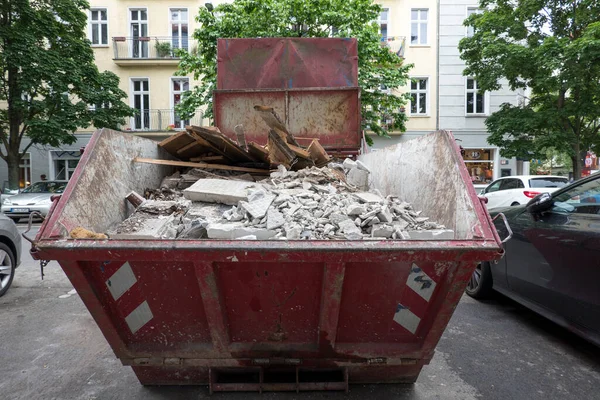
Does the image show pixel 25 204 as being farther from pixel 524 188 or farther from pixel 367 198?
pixel 524 188

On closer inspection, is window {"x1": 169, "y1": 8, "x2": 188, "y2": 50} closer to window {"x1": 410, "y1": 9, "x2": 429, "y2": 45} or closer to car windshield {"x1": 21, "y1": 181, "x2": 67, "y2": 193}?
car windshield {"x1": 21, "y1": 181, "x2": 67, "y2": 193}

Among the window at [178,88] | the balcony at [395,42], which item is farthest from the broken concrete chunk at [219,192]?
the balcony at [395,42]

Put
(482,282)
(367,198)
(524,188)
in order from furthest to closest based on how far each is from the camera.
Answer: (524,188), (482,282), (367,198)

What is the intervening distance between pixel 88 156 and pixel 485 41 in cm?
1489

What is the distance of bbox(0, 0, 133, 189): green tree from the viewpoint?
1511 centimetres

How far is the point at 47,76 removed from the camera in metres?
15.4

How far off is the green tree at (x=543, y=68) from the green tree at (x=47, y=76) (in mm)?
14947

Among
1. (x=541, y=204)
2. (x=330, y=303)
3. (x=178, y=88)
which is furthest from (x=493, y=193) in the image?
(x=178, y=88)

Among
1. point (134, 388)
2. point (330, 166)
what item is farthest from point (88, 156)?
point (330, 166)

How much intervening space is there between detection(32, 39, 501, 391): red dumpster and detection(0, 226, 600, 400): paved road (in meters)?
0.34

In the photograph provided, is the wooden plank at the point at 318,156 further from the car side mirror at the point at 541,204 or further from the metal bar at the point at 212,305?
the metal bar at the point at 212,305

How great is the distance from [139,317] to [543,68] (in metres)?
14.1

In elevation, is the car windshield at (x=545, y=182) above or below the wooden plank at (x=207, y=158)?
below

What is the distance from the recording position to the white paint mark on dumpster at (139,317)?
214cm
